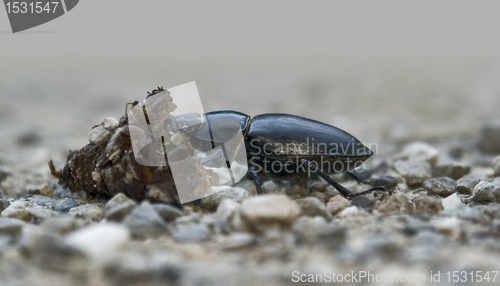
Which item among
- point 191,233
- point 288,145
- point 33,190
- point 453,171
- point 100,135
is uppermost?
point 100,135

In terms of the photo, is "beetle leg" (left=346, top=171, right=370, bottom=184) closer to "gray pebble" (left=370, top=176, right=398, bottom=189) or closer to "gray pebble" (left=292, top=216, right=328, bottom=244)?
"gray pebble" (left=370, top=176, right=398, bottom=189)

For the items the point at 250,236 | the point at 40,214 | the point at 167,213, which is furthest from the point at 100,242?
the point at 40,214

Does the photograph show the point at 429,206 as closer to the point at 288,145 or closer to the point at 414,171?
the point at 288,145

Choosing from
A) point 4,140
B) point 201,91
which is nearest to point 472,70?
point 201,91

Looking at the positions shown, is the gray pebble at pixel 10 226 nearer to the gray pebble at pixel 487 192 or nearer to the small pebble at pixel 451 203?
the small pebble at pixel 451 203

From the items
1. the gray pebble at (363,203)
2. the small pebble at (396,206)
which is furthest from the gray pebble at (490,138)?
the gray pebble at (363,203)

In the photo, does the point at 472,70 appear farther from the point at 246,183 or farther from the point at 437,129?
the point at 246,183
